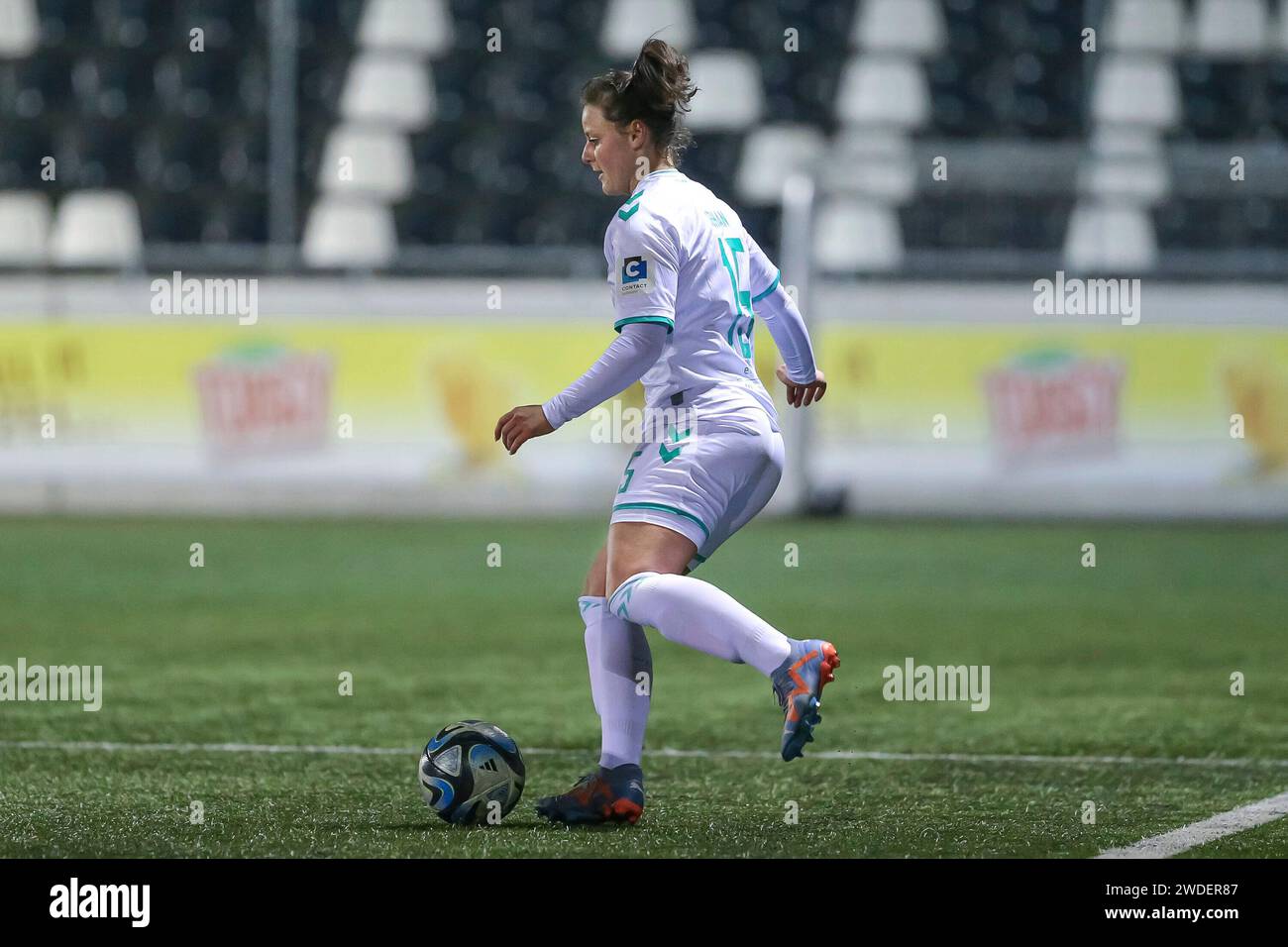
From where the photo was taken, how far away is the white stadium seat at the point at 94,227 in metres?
18.4

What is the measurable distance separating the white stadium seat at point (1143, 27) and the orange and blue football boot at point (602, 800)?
52.7 feet

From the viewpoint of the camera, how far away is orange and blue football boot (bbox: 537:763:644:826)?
4.71m

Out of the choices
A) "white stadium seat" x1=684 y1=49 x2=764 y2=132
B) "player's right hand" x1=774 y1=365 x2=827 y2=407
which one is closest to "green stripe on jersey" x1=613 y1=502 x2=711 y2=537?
"player's right hand" x1=774 y1=365 x2=827 y2=407

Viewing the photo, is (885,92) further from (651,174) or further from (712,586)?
(712,586)

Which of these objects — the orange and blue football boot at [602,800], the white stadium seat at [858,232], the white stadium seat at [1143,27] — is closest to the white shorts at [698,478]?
the orange and blue football boot at [602,800]

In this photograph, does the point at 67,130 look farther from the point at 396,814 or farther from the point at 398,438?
the point at 396,814

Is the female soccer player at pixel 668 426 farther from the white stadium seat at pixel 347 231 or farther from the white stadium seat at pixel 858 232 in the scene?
the white stadium seat at pixel 347 231

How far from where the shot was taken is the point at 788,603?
1039 centimetres

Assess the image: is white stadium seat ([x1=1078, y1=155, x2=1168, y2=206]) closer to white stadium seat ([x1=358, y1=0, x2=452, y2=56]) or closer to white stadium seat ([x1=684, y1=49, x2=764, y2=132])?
white stadium seat ([x1=684, y1=49, x2=764, y2=132])

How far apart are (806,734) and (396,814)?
114 centimetres

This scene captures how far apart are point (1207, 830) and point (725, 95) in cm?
1554

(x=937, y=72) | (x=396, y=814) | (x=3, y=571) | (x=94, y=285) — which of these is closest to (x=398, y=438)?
(x=94, y=285)

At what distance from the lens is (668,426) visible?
15.5 ft

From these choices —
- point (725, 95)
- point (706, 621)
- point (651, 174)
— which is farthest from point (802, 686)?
point (725, 95)
